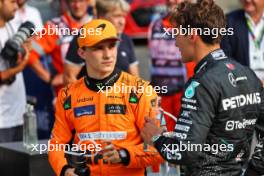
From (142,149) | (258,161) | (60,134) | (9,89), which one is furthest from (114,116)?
(9,89)

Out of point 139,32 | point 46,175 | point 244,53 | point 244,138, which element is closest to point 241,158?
point 244,138

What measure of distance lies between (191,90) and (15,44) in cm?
311

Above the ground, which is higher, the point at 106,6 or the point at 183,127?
the point at 106,6

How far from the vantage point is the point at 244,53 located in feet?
23.5

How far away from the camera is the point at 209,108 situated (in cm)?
400

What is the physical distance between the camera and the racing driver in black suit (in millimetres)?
4004

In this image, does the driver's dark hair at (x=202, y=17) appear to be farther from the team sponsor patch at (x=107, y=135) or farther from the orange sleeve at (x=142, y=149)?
the team sponsor patch at (x=107, y=135)

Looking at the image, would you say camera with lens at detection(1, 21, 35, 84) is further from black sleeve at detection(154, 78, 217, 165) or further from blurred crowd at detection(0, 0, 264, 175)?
black sleeve at detection(154, 78, 217, 165)

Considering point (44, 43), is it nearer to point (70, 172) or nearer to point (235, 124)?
point (70, 172)

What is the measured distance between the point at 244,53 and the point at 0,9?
229 centimetres

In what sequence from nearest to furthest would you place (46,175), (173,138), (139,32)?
(173,138)
(46,175)
(139,32)

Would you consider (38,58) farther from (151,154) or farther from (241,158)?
(241,158)

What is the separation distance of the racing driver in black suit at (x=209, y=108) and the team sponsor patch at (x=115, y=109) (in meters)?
0.48

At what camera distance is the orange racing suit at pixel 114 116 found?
15.5 feet
